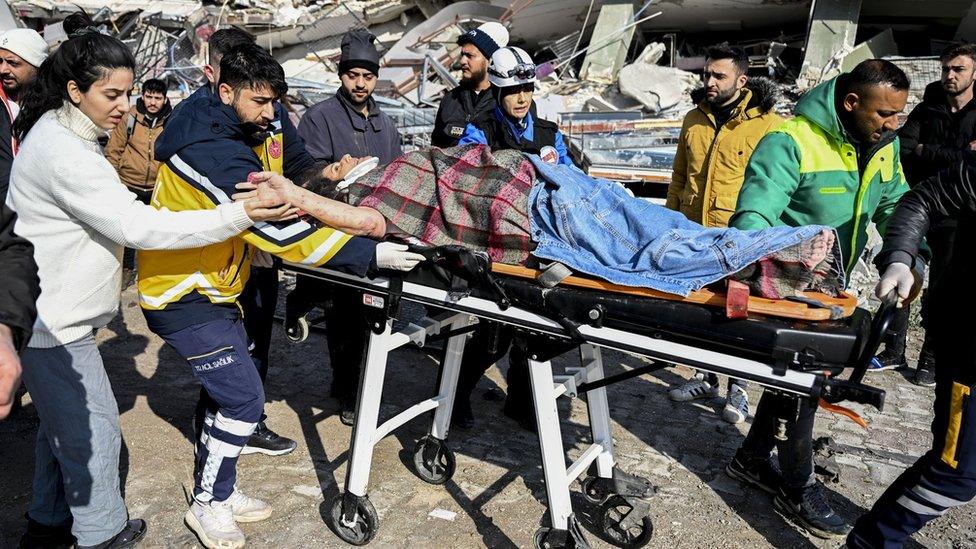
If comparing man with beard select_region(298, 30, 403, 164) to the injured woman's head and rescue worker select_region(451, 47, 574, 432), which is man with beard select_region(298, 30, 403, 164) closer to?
rescue worker select_region(451, 47, 574, 432)

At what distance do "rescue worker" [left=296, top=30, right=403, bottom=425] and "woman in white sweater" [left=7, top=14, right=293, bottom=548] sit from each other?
1503mm

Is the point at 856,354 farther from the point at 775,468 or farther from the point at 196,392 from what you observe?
the point at 196,392

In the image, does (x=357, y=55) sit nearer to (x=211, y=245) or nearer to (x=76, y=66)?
(x=211, y=245)

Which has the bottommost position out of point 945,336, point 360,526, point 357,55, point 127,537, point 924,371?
point 924,371

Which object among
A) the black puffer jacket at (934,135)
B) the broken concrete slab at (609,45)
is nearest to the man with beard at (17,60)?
the black puffer jacket at (934,135)

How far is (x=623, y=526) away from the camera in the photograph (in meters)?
3.04

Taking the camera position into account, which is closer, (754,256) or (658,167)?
(754,256)

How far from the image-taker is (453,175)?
2961 mm

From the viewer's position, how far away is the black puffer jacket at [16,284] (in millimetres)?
1774

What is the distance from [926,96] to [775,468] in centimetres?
342

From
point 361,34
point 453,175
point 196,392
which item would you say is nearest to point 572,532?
point 453,175

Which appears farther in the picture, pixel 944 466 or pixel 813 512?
pixel 813 512

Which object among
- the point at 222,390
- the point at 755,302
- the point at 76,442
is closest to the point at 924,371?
the point at 755,302

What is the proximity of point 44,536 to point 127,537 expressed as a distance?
1.02 ft
